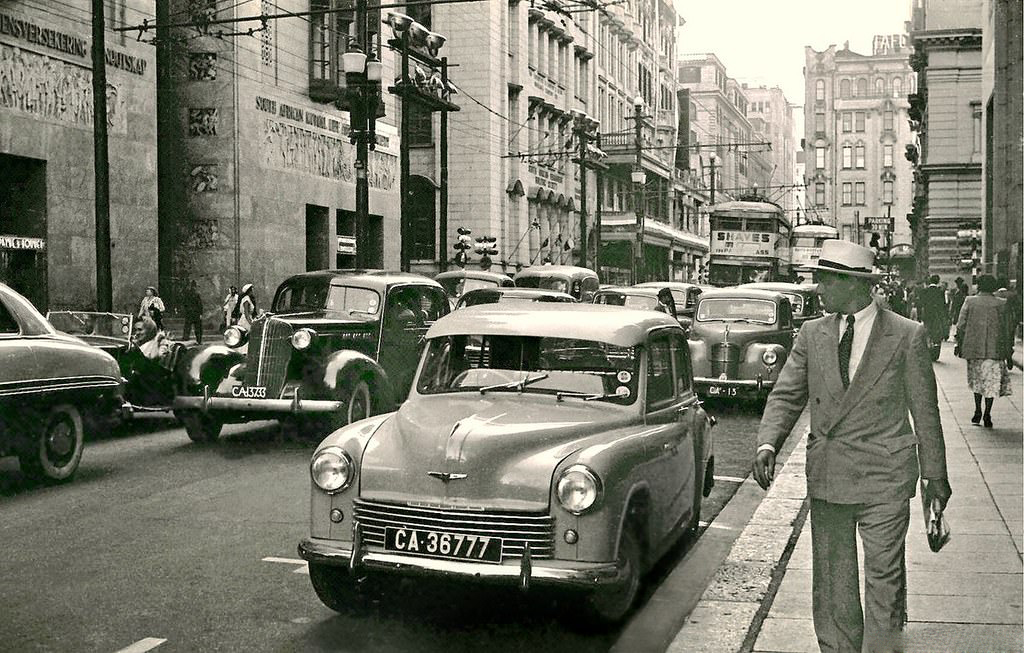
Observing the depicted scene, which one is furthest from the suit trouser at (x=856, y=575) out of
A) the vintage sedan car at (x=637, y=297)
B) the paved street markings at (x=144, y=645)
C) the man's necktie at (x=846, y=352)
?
the vintage sedan car at (x=637, y=297)

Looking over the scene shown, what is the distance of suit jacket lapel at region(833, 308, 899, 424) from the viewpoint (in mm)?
4559

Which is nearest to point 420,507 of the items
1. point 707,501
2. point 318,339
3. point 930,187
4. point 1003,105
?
point 707,501

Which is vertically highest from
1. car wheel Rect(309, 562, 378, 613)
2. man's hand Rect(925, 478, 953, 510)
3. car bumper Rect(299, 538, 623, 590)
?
man's hand Rect(925, 478, 953, 510)

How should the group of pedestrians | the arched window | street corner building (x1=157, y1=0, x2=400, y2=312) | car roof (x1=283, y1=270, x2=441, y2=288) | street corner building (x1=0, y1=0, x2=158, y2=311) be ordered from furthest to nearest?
the arched window < street corner building (x1=157, y1=0, x2=400, y2=312) < the group of pedestrians < street corner building (x1=0, y1=0, x2=158, y2=311) < car roof (x1=283, y1=270, x2=441, y2=288)

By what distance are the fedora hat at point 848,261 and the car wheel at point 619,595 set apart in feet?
5.57

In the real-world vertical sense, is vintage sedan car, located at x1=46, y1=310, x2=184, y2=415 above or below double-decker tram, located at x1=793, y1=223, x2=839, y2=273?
below

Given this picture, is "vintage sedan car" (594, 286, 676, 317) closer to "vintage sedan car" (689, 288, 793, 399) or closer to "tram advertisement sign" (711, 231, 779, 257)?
"vintage sedan car" (689, 288, 793, 399)

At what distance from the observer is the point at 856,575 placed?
4.62m

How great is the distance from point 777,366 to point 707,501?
6876mm

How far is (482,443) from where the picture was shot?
5609 millimetres

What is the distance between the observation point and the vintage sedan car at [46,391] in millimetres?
9180

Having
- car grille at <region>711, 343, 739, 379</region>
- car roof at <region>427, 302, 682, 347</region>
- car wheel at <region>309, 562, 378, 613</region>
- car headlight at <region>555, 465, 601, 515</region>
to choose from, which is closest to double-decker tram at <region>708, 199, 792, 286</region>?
car grille at <region>711, 343, 739, 379</region>

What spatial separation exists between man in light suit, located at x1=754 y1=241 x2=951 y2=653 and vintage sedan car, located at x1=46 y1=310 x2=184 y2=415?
9.48m

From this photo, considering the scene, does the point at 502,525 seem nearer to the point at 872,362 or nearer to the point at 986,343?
the point at 872,362
